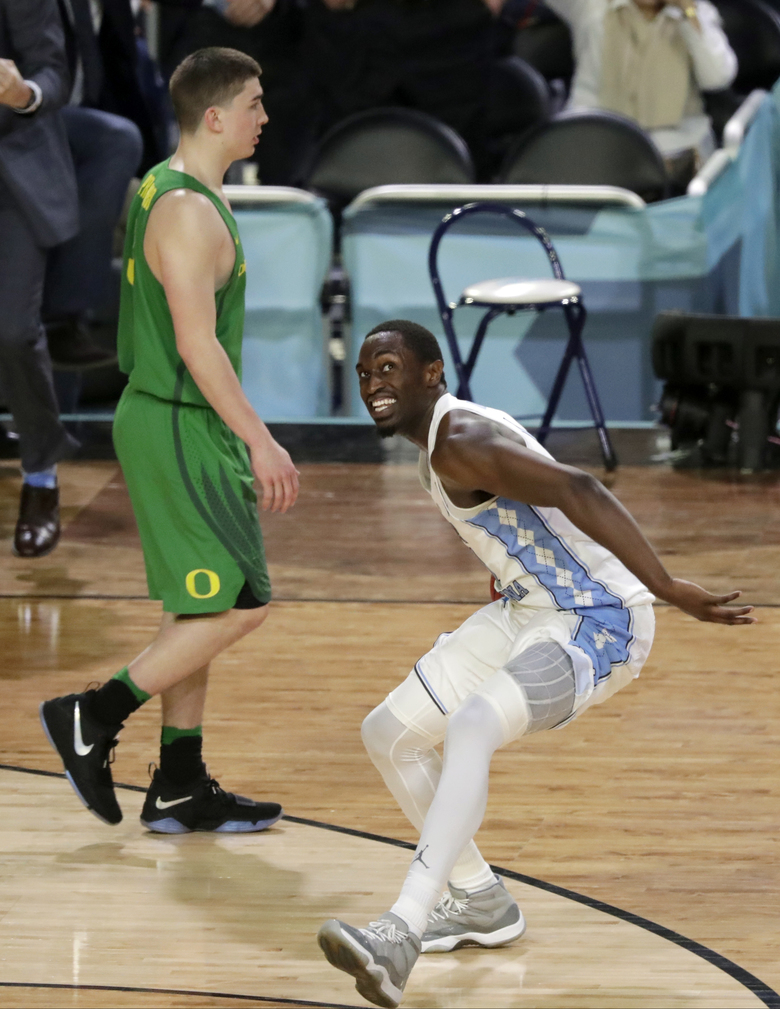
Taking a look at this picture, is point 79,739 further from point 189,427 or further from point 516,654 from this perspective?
Result: point 516,654

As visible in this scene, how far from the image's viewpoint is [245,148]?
306 cm

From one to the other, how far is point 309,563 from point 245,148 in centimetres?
231

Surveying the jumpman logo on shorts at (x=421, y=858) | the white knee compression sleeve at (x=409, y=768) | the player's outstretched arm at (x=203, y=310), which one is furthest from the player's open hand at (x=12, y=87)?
the jumpman logo on shorts at (x=421, y=858)

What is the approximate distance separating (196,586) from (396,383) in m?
0.66

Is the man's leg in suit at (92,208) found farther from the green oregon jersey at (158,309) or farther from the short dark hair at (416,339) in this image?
the short dark hair at (416,339)

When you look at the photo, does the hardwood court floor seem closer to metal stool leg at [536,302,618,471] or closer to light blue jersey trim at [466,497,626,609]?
light blue jersey trim at [466,497,626,609]

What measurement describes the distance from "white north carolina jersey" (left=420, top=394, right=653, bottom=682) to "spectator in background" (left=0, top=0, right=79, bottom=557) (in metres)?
2.54

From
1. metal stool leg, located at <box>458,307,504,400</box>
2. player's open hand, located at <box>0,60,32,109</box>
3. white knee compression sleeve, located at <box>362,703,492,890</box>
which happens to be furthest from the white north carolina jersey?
metal stool leg, located at <box>458,307,504,400</box>

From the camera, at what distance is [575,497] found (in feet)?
8.20

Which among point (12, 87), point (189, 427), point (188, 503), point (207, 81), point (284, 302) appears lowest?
point (284, 302)

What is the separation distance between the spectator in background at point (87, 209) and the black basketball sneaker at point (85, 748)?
2674mm

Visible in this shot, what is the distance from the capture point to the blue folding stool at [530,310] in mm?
5793

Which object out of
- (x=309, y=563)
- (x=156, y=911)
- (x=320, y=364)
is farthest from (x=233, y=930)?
(x=320, y=364)

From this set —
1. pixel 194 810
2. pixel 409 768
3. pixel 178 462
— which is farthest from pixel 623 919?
pixel 178 462
